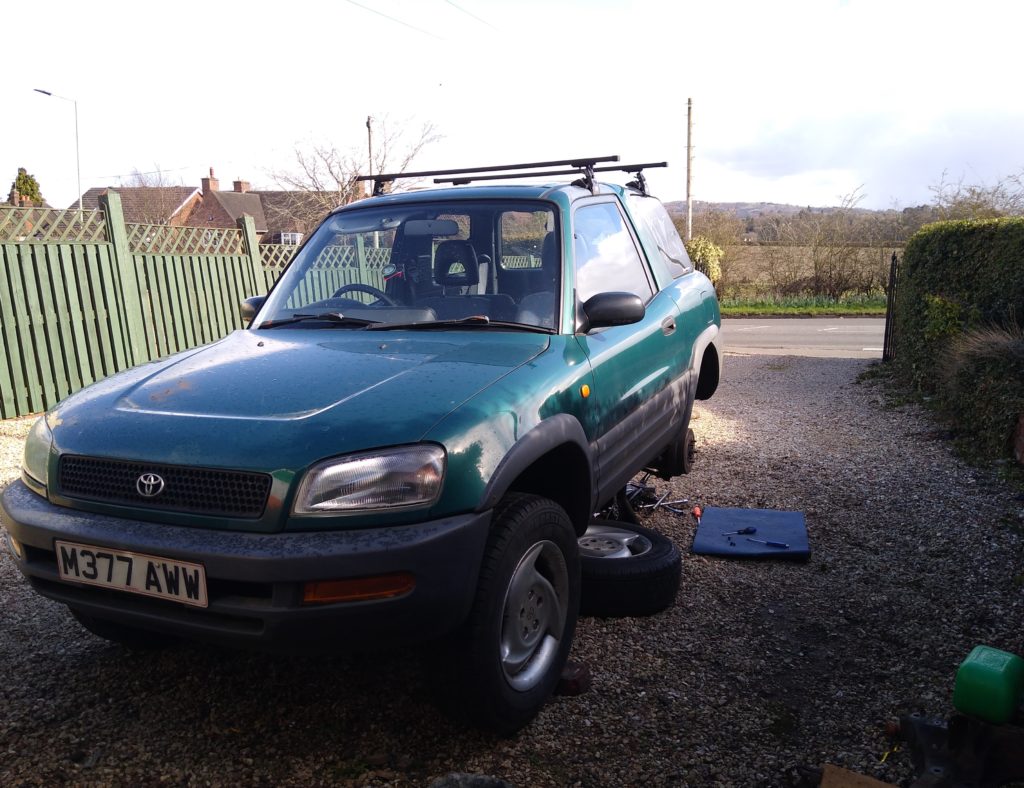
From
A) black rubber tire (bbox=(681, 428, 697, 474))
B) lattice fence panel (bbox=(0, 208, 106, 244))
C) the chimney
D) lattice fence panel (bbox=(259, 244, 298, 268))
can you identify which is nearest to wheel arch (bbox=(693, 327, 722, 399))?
black rubber tire (bbox=(681, 428, 697, 474))

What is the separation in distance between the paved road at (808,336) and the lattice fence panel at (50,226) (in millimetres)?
10779

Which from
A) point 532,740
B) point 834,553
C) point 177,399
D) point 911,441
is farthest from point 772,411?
point 177,399

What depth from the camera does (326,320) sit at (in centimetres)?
373

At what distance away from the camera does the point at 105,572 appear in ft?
8.34

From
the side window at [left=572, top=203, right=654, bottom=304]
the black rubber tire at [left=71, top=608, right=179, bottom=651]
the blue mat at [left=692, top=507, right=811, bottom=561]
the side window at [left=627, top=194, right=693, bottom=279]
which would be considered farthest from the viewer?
the side window at [left=627, top=194, right=693, bottom=279]

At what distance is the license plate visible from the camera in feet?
7.89

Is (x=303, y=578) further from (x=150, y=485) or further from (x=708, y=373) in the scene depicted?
(x=708, y=373)

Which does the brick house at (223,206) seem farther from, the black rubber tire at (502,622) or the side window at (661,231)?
the black rubber tire at (502,622)

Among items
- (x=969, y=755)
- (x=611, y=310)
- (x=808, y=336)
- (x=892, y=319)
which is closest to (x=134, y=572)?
(x=611, y=310)

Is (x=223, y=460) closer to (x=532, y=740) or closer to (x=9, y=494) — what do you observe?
(x=9, y=494)

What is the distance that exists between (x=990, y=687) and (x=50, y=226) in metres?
9.18

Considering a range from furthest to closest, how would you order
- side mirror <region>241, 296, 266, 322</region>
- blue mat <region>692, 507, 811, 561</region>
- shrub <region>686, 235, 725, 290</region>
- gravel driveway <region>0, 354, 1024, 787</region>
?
shrub <region>686, 235, 725, 290</region> < blue mat <region>692, 507, 811, 561</region> < side mirror <region>241, 296, 266, 322</region> < gravel driveway <region>0, 354, 1024, 787</region>

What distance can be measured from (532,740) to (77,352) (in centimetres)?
790

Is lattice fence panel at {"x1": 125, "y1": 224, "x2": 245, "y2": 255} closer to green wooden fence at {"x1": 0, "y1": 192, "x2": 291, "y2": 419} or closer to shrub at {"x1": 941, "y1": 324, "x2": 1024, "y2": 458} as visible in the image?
green wooden fence at {"x1": 0, "y1": 192, "x2": 291, "y2": 419}
